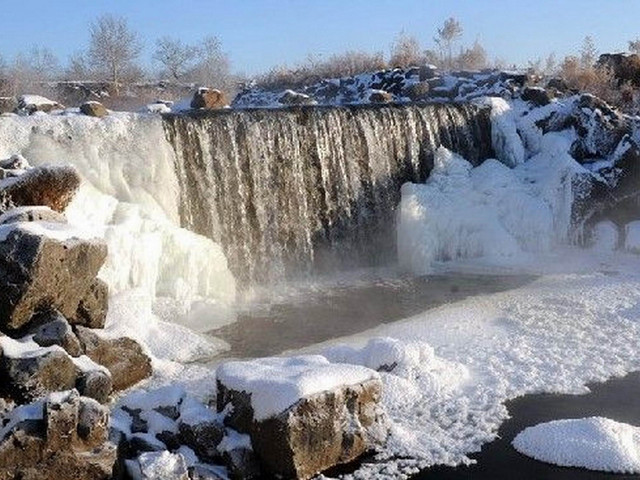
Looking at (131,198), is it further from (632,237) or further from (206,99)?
(632,237)

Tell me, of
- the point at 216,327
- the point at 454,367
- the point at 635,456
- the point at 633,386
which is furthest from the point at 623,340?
the point at 216,327

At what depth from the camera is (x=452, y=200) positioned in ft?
52.7

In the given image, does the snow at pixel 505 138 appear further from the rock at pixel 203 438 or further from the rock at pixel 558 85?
the rock at pixel 203 438

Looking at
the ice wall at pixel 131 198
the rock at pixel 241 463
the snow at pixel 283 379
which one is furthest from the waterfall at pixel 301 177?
the rock at pixel 241 463

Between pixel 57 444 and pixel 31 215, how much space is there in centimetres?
358

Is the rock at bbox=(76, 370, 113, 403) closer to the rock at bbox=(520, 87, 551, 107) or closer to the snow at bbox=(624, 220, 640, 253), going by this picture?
the snow at bbox=(624, 220, 640, 253)

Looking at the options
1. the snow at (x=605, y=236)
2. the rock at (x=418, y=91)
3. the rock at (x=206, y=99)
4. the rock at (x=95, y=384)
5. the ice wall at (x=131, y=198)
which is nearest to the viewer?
the rock at (x=95, y=384)

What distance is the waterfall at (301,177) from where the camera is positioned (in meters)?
13.4

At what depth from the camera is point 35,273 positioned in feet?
26.5

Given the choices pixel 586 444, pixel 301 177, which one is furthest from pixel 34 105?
pixel 586 444

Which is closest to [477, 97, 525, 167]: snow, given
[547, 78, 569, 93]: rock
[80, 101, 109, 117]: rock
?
[547, 78, 569, 93]: rock

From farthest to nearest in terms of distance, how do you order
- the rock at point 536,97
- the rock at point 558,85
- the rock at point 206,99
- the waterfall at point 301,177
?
the rock at point 558,85, the rock at point 536,97, the rock at point 206,99, the waterfall at point 301,177

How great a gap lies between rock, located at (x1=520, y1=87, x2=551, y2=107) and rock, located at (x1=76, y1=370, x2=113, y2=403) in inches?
570

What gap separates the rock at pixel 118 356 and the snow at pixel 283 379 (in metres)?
1.69
